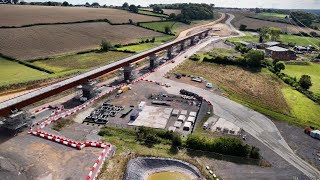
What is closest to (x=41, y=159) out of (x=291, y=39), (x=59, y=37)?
(x=59, y=37)

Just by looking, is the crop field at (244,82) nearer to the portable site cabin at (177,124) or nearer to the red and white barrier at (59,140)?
the portable site cabin at (177,124)

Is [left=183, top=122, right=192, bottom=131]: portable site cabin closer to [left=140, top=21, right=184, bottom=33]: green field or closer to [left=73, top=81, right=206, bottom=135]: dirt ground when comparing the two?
[left=73, top=81, right=206, bottom=135]: dirt ground

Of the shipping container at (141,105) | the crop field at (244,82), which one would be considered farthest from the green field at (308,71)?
the shipping container at (141,105)

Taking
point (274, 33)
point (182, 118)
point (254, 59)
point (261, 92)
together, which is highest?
point (274, 33)

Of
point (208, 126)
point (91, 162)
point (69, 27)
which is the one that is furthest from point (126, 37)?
point (91, 162)

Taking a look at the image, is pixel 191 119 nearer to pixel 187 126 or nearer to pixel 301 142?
pixel 187 126

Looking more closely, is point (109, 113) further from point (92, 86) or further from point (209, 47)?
point (209, 47)
